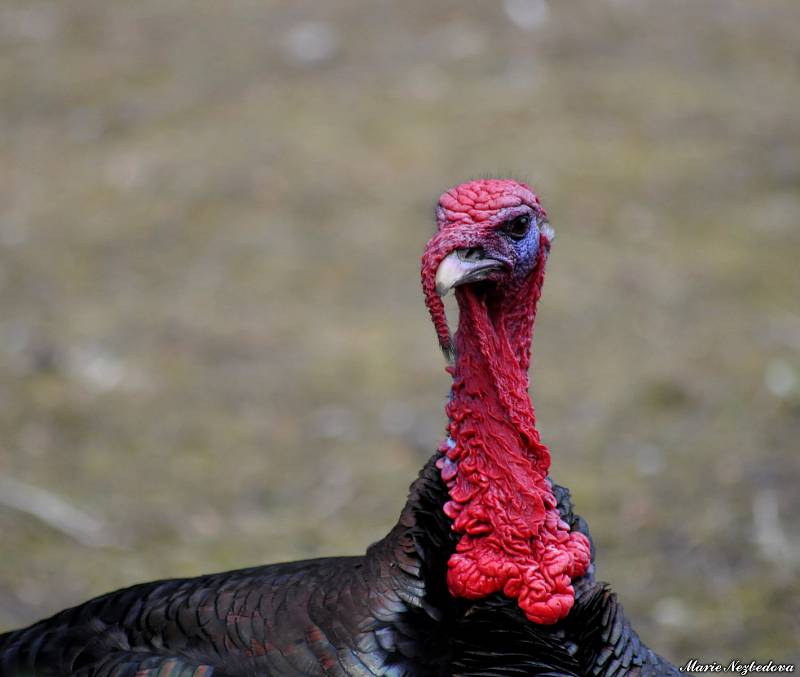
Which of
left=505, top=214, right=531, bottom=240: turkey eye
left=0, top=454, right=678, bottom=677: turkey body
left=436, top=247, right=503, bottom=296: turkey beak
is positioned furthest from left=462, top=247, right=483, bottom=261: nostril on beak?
left=0, top=454, right=678, bottom=677: turkey body

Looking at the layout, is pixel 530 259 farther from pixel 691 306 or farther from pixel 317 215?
pixel 317 215

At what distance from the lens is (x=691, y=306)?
7.39 m

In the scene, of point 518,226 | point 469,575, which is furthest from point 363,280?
point 469,575

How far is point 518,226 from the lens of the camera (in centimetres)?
301

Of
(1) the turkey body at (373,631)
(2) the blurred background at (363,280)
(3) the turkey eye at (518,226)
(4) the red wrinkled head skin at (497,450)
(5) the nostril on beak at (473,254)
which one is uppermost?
(2) the blurred background at (363,280)

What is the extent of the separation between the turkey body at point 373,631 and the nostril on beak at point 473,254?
20.6 inches

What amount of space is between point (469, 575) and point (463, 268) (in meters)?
0.70

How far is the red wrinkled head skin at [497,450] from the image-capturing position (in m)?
2.94

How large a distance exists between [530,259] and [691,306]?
4.55 metres

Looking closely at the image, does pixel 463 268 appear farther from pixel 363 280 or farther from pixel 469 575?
pixel 363 280

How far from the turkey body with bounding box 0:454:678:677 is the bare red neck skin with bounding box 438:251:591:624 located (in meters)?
0.06

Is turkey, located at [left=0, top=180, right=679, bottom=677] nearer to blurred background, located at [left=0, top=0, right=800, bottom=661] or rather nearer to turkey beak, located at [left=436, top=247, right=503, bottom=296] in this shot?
turkey beak, located at [left=436, top=247, right=503, bottom=296]

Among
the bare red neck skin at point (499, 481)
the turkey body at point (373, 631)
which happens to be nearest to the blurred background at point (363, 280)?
the turkey body at point (373, 631)

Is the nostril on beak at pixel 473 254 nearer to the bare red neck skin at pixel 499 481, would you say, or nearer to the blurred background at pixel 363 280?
the bare red neck skin at pixel 499 481
